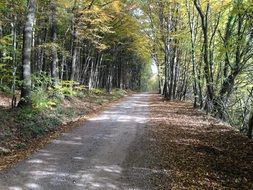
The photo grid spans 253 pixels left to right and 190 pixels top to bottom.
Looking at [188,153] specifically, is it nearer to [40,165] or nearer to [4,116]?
[40,165]

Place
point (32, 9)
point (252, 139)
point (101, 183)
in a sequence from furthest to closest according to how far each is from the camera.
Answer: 1. point (32, 9)
2. point (252, 139)
3. point (101, 183)

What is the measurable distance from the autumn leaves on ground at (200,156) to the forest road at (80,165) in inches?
31.7

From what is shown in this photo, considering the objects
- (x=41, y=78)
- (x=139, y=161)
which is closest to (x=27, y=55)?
(x=41, y=78)

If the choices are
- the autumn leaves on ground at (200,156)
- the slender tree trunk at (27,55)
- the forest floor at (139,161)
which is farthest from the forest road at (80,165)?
the slender tree trunk at (27,55)

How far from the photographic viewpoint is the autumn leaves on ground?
28.6ft

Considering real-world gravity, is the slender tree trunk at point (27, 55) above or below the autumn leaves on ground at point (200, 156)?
above

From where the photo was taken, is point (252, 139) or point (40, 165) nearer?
point (40, 165)

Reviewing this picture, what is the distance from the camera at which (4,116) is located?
43.0 ft

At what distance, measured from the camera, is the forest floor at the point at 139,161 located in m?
8.35

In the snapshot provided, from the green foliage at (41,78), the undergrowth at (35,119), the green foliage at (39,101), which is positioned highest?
the green foliage at (41,78)

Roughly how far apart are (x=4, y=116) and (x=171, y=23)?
73.3 feet

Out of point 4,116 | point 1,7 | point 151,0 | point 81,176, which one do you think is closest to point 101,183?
point 81,176

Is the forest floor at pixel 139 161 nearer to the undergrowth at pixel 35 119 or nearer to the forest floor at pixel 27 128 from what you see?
the forest floor at pixel 27 128

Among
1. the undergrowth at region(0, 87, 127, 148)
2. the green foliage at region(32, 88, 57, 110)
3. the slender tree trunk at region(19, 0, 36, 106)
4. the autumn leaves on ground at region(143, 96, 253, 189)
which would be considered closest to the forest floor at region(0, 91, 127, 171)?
the undergrowth at region(0, 87, 127, 148)
